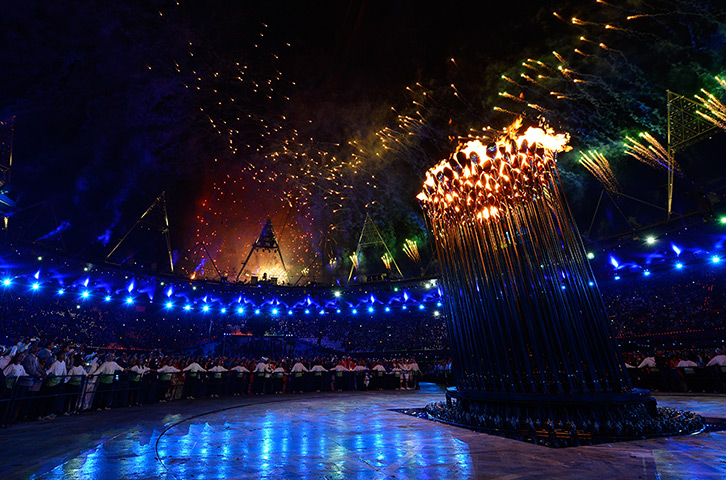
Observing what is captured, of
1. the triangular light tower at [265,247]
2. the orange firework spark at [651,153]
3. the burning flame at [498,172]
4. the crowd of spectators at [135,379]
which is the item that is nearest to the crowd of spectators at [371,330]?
the triangular light tower at [265,247]

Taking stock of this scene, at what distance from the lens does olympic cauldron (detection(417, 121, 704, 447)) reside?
543 cm

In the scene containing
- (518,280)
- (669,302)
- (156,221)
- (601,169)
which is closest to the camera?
(518,280)

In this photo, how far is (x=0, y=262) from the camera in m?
16.5

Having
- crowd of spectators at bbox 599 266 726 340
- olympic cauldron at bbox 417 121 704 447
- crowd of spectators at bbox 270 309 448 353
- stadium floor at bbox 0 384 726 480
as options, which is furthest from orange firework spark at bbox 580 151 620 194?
crowd of spectators at bbox 270 309 448 353

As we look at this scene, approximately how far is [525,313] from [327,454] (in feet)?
14.6

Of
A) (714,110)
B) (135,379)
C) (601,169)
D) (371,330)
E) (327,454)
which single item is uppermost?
(601,169)

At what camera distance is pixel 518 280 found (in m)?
6.58

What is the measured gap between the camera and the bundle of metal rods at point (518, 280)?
5930 millimetres

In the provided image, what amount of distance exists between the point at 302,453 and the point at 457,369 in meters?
4.50

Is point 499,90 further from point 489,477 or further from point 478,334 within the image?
point 489,477

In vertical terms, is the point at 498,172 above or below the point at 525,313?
above

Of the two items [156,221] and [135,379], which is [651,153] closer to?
[135,379]

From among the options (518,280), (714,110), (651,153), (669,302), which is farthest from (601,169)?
(518,280)

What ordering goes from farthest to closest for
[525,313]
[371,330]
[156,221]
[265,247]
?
[371,330] → [265,247] → [156,221] → [525,313]
